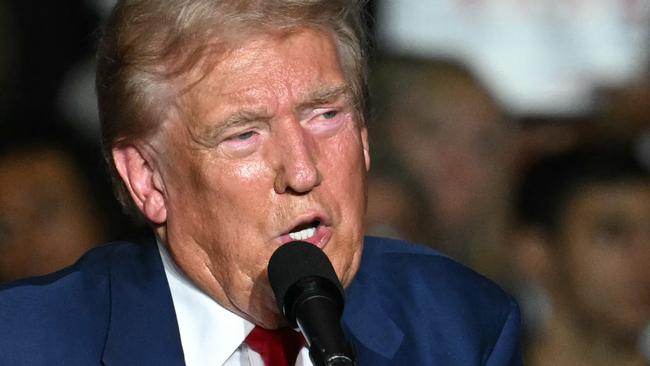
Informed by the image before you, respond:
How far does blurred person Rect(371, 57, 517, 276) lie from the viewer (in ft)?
13.2

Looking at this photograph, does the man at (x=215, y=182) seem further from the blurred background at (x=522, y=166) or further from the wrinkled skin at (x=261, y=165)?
the blurred background at (x=522, y=166)

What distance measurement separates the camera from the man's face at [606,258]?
4016 millimetres

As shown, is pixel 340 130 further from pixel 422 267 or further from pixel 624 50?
pixel 624 50

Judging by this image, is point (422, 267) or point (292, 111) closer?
point (292, 111)

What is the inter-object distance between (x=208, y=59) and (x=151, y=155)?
0.23 metres

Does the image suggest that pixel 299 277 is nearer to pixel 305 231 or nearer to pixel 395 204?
pixel 305 231

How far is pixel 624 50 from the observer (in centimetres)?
401

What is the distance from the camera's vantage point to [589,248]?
4043 mm

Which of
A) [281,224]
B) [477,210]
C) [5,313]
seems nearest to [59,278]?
[5,313]

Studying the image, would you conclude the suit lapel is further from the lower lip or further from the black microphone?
the black microphone

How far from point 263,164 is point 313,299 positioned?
1.50ft

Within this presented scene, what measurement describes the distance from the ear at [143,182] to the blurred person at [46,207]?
130 cm

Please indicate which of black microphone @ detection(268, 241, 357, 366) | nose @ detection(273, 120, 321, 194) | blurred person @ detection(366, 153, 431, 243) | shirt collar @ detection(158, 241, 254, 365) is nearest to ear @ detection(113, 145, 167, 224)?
shirt collar @ detection(158, 241, 254, 365)

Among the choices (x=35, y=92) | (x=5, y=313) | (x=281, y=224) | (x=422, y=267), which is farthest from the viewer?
(x=35, y=92)
